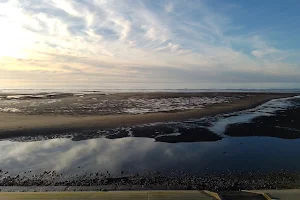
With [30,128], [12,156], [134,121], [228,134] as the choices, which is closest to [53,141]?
[12,156]

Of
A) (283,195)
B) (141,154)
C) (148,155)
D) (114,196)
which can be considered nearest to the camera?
(283,195)

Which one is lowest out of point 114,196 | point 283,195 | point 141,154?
point 141,154

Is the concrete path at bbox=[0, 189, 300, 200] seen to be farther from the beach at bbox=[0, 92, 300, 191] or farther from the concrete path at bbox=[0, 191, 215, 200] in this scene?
the beach at bbox=[0, 92, 300, 191]

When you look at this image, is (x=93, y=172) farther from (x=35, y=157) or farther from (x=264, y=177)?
(x=264, y=177)

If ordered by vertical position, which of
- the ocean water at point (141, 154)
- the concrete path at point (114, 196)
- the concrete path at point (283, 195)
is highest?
the concrete path at point (283, 195)

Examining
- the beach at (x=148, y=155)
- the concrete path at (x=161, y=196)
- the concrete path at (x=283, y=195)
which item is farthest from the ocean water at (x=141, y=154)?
the concrete path at (x=283, y=195)

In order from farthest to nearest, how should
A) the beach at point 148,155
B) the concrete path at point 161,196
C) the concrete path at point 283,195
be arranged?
the beach at point 148,155 < the concrete path at point 161,196 < the concrete path at point 283,195

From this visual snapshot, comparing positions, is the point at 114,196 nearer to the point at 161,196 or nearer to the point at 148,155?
the point at 161,196

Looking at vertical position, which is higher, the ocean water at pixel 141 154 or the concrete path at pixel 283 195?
the concrete path at pixel 283 195

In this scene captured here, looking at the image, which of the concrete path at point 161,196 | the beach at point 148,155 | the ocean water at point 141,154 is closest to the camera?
the concrete path at point 161,196

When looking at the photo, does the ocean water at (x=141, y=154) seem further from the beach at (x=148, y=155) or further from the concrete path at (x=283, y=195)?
the concrete path at (x=283, y=195)

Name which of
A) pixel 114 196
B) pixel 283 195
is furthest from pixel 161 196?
pixel 283 195

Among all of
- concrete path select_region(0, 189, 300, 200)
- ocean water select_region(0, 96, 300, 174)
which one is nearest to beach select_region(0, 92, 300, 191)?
ocean water select_region(0, 96, 300, 174)
